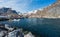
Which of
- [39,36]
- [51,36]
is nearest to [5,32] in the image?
[39,36]

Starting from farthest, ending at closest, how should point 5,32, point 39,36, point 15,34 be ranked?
point 39,36 → point 5,32 → point 15,34

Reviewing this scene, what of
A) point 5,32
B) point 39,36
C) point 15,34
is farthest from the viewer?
point 39,36

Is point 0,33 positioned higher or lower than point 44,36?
higher

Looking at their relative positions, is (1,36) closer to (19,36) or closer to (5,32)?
(5,32)

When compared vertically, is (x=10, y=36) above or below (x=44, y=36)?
above

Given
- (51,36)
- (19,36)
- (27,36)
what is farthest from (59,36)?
(19,36)

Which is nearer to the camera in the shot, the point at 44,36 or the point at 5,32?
the point at 5,32

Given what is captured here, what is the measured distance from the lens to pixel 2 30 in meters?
23.7

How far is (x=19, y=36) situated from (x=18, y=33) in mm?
434

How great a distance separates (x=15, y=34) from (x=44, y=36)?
402 inches

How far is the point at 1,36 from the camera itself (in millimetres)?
22828

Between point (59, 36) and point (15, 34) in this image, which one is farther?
point (59, 36)

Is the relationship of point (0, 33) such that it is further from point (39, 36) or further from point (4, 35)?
point (39, 36)

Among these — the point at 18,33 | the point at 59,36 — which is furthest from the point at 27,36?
the point at 59,36
